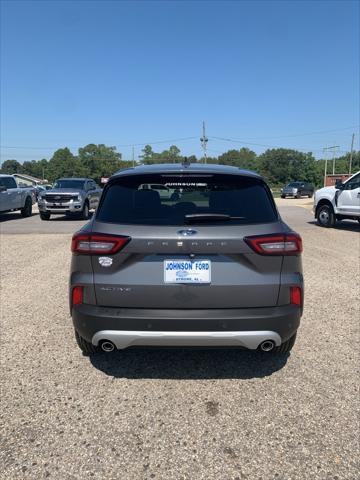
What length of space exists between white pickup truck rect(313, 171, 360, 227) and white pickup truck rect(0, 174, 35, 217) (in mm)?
12056

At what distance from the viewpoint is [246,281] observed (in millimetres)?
Answer: 2916

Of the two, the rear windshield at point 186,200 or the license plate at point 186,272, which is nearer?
the license plate at point 186,272

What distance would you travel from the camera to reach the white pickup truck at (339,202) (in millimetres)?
12984

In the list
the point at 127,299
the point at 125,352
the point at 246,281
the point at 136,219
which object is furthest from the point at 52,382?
the point at 246,281

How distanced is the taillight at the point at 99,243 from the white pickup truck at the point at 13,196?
1445cm

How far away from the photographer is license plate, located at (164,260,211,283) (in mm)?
2895

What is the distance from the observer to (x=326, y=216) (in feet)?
46.3

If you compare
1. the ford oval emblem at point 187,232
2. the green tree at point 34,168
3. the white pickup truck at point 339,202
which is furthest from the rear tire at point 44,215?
the green tree at point 34,168

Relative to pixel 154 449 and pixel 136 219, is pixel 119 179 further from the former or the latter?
pixel 154 449

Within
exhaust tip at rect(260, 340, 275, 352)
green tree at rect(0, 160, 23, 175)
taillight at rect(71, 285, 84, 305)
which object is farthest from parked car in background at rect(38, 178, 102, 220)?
green tree at rect(0, 160, 23, 175)

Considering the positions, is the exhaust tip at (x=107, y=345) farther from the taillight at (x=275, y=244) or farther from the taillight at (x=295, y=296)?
the taillight at (x=295, y=296)

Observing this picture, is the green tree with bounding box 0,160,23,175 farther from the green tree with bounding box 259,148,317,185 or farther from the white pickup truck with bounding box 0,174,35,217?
the white pickup truck with bounding box 0,174,35,217

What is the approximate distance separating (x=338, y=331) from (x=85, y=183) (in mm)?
15416

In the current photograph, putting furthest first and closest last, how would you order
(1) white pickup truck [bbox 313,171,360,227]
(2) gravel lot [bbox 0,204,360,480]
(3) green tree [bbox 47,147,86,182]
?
→ (3) green tree [bbox 47,147,86,182] → (1) white pickup truck [bbox 313,171,360,227] → (2) gravel lot [bbox 0,204,360,480]
